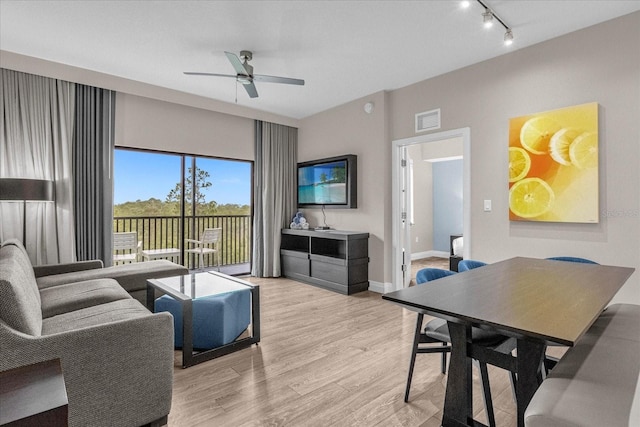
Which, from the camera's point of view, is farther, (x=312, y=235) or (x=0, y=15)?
(x=312, y=235)

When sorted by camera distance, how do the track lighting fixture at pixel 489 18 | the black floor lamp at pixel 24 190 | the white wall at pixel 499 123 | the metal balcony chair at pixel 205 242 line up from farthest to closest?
the metal balcony chair at pixel 205 242, the black floor lamp at pixel 24 190, the white wall at pixel 499 123, the track lighting fixture at pixel 489 18

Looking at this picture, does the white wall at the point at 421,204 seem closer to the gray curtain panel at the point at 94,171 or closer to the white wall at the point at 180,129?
the white wall at the point at 180,129

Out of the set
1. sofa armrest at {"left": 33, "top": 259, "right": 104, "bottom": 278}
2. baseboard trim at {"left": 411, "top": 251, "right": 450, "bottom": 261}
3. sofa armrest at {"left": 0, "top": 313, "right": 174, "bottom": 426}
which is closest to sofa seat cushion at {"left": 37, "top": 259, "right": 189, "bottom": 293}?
sofa armrest at {"left": 33, "top": 259, "right": 104, "bottom": 278}

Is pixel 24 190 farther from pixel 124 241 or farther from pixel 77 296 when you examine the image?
pixel 124 241

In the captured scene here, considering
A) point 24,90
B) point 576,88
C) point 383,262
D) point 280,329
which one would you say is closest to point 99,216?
point 24,90

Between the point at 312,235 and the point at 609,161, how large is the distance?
3.55 meters

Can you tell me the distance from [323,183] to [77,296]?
144 inches

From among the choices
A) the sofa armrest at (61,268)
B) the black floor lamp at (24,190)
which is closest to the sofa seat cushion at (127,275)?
the sofa armrest at (61,268)

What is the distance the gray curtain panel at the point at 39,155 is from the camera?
11.5 ft

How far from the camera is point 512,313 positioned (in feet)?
4.12

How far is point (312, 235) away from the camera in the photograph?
5.14m

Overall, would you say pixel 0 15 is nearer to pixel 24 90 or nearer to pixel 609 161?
pixel 24 90

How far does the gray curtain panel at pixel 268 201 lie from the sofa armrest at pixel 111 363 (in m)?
3.75

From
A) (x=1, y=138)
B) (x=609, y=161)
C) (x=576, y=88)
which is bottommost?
(x=609, y=161)
